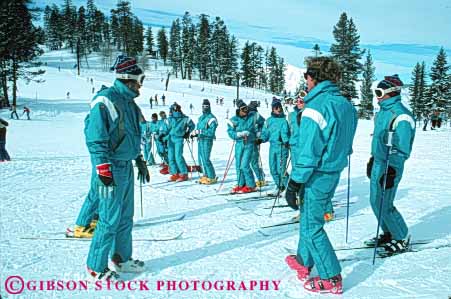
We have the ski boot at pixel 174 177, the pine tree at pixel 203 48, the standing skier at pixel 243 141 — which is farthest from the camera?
the pine tree at pixel 203 48

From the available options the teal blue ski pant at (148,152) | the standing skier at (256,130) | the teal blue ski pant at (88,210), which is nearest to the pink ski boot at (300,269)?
the teal blue ski pant at (88,210)

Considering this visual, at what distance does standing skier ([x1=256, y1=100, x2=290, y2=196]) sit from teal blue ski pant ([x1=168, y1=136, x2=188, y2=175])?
258 centimetres

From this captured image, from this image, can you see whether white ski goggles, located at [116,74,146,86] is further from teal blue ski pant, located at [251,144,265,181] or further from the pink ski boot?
teal blue ski pant, located at [251,144,265,181]

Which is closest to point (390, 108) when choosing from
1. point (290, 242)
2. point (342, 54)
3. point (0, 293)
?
point (290, 242)

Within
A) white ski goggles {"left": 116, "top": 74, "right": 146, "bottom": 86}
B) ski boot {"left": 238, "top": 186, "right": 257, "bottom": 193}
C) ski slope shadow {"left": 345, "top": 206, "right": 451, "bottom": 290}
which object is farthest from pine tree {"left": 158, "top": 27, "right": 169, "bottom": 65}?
white ski goggles {"left": 116, "top": 74, "right": 146, "bottom": 86}

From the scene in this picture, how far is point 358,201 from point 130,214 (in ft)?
18.4

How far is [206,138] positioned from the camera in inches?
384

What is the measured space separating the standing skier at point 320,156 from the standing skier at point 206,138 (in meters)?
6.11

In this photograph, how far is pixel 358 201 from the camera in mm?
7965

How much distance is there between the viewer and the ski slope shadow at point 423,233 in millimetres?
4102

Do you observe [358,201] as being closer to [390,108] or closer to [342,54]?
[390,108]

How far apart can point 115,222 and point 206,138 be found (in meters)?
6.12

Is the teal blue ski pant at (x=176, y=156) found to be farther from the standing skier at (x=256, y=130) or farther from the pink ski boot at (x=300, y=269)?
the pink ski boot at (x=300, y=269)

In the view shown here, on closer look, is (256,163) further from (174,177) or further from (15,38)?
(15,38)
